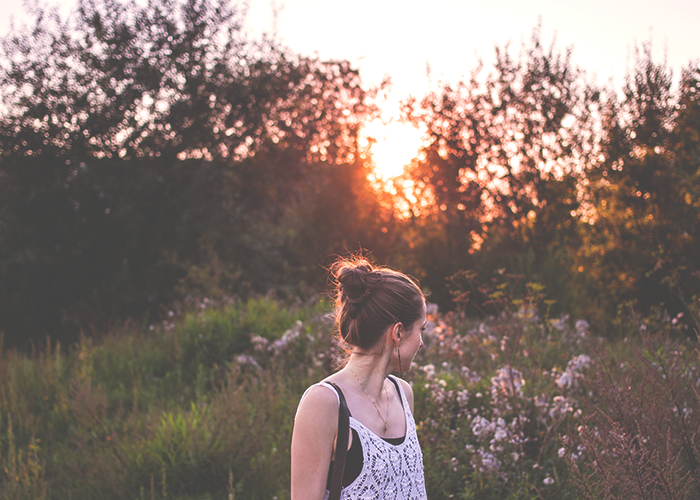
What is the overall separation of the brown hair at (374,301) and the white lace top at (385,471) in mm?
275

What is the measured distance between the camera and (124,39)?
426 inches

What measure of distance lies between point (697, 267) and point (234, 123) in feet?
31.5

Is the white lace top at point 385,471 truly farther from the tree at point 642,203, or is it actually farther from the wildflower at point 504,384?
the tree at point 642,203

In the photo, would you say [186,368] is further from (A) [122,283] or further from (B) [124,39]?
(B) [124,39]

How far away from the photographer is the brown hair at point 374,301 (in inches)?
79.2

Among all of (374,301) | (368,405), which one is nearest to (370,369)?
(368,405)

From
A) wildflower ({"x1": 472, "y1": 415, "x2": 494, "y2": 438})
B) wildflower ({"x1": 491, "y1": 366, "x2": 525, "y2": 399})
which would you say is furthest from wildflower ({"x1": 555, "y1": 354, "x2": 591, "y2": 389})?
wildflower ({"x1": 472, "y1": 415, "x2": 494, "y2": 438})

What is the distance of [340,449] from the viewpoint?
1.82m

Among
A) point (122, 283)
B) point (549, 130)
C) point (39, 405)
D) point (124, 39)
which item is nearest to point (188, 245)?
point (122, 283)

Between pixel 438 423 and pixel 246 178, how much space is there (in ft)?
32.0

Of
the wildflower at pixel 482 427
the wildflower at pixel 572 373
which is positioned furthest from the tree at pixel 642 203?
the wildflower at pixel 482 427

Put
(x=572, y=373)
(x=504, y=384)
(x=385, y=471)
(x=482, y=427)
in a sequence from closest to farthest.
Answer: (x=385, y=471), (x=482, y=427), (x=504, y=384), (x=572, y=373)

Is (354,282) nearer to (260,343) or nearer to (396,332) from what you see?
(396,332)

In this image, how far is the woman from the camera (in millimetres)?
1780
